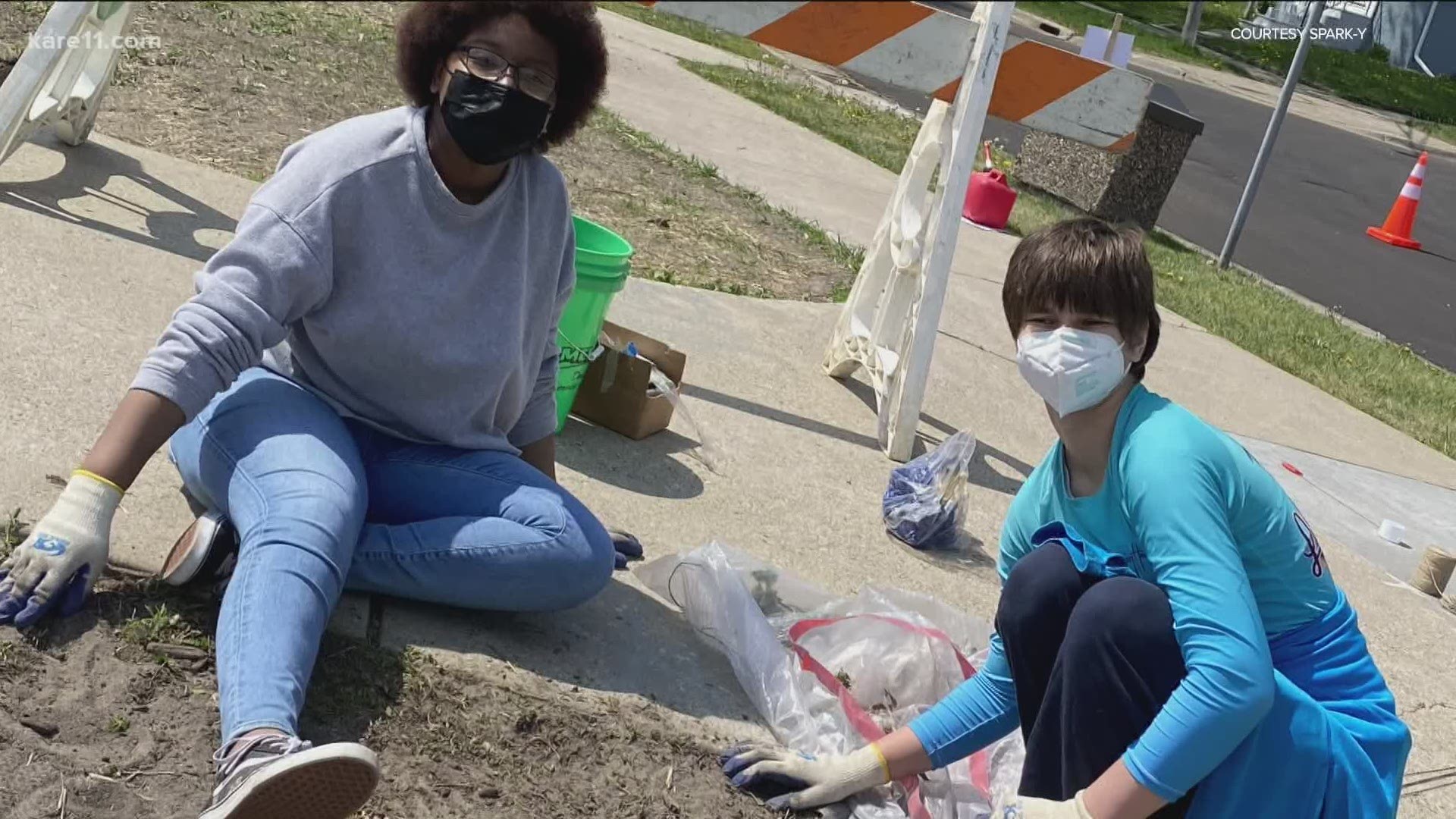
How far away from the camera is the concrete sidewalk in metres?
3.11

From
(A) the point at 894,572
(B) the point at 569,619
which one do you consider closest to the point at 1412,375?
(A) the point at 894,572

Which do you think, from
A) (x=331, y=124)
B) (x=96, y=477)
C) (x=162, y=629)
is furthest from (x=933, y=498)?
(x=331, y=124)

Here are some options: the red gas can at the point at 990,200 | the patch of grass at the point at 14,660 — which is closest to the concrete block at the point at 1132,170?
the red gas can at the point at 990,200

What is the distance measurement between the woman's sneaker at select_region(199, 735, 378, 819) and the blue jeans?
210mm

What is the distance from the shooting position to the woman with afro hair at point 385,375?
102 inches

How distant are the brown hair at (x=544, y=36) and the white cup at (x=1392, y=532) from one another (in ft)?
11.3

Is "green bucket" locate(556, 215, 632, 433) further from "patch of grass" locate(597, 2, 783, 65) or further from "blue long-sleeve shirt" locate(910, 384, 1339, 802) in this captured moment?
"patch of grass" locate(597, 2, 783, 65)

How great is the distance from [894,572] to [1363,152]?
1674 cm

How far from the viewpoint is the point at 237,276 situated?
107 inches

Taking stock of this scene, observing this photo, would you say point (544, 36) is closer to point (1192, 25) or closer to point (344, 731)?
point (344, 731)

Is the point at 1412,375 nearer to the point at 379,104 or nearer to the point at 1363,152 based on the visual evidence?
the point at 379,104

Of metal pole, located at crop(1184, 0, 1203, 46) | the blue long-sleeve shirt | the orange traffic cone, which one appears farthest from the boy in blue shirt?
metal pole, located at crop(1184, 0, 1203, 46)

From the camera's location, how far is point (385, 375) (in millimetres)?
2957

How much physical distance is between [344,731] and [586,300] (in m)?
1.58
